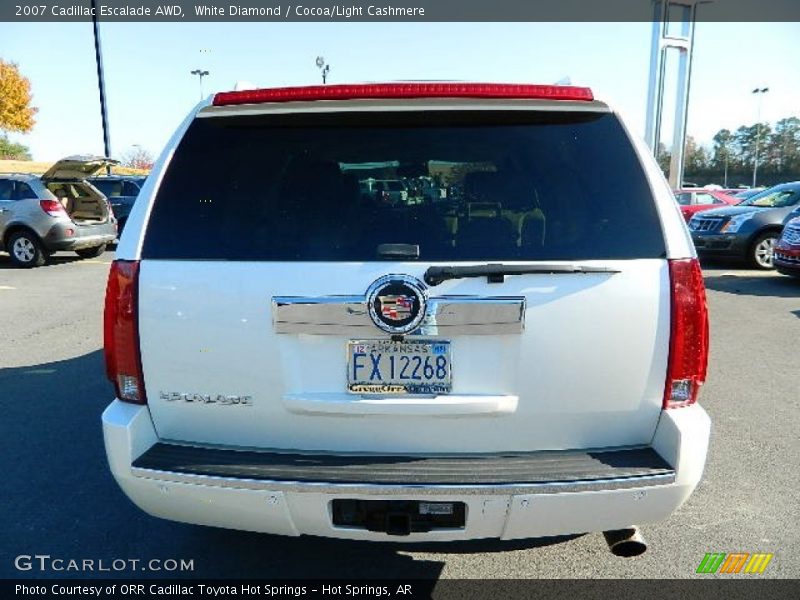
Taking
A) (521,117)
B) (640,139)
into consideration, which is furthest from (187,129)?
(640,139)

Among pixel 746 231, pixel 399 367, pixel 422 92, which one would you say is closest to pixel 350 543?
pixel 399 367

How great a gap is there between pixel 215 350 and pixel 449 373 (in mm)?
810

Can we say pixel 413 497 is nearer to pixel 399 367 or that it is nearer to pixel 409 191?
pixel 399 367

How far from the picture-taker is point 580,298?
6.37 feet

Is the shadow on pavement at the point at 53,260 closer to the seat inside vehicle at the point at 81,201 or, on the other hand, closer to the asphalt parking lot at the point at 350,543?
the seat inside vehicle at the point at 81,201

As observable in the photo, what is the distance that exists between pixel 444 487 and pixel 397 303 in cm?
62

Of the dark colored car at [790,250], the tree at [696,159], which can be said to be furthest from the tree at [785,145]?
the dark colored car at [790,250]

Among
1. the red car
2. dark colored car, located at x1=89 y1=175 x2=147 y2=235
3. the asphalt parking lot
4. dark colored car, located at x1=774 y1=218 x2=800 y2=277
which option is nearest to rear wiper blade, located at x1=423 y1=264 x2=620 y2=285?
the asphalt parking lot

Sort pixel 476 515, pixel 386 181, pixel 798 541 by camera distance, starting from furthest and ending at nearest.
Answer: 1. pixel 798 541
2. pixel 386 181
3. pixel 476 515

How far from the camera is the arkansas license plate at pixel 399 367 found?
1971 millimetres

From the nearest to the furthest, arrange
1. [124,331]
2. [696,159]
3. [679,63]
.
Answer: [124,331] → [679,63] → [696,159]

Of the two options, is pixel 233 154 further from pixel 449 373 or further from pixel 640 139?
pixel 640 139

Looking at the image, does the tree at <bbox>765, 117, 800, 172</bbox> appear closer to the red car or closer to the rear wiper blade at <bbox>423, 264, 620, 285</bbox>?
the red car

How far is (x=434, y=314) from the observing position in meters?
1.93
